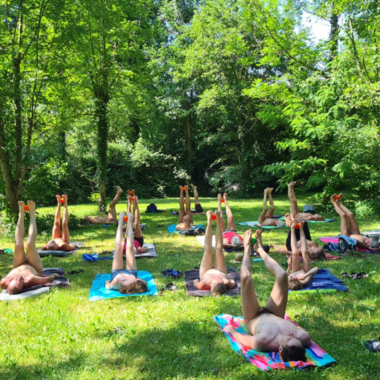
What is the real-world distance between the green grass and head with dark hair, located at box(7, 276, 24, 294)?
0.32m

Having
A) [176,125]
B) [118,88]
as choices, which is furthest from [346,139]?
[176,125]

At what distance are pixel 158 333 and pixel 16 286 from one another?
2814 mm

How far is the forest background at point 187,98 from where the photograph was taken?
39.1 feet

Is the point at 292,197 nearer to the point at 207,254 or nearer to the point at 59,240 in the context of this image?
the point at 207,254

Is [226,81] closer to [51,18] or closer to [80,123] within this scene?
[80,123]

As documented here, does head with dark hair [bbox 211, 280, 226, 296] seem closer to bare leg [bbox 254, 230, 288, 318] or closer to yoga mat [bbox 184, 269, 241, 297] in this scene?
yoga mat [bbox 184, 269, 241, 297]

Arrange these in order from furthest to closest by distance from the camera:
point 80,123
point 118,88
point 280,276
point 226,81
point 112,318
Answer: point 226,81 → point 80,123 → point 118,88 → point 112,318 → point 280,276

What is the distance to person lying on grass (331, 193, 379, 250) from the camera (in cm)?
839

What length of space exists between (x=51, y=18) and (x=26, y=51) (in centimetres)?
131

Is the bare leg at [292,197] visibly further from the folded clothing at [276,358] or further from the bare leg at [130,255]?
the folded clothing at [276,358]

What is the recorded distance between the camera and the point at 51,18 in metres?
11.5

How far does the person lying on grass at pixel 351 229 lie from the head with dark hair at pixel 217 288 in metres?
4.34

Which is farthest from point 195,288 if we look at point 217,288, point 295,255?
point 295,255

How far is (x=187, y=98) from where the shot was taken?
89.7 feet
